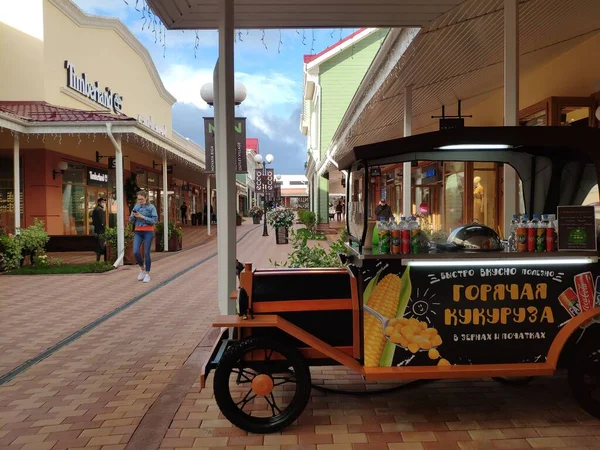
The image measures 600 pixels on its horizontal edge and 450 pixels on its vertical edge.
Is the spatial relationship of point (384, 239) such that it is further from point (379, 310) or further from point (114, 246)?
point (114, 246)

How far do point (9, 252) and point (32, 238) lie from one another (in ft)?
2.19

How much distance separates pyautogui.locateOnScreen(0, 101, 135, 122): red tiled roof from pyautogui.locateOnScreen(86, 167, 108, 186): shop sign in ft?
8.31

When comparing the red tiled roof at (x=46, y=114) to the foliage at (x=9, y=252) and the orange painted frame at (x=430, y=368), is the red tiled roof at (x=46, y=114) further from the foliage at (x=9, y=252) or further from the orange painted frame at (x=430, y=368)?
the orange painted frame at (x=430, y=368)

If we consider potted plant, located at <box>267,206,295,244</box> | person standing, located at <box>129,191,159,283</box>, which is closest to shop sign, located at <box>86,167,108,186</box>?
potted plant, located at <box>267,206,295,244</box>

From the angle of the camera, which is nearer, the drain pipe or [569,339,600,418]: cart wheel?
[569,339,600,418]: cart wheel

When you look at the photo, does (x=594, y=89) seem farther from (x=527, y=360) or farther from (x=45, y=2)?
(x=45, y=2)

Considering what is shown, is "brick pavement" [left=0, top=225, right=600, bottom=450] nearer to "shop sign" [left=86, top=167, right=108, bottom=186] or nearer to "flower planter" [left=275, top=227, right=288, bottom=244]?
A: "shop sign" [left=86, top=167, right=108, bottom=186]

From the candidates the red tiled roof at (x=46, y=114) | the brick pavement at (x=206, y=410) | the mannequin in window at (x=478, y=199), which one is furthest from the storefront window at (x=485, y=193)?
the red tiled roof at (x=46, y=114)

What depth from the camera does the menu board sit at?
10.6ft

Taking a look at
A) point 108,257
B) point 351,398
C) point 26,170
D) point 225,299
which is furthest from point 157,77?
point 351,398

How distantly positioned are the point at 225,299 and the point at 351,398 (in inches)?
71.3

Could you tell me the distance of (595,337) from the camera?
132 inches

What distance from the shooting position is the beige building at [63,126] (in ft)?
40.0

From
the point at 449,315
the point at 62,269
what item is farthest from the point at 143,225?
the point at 449,315
